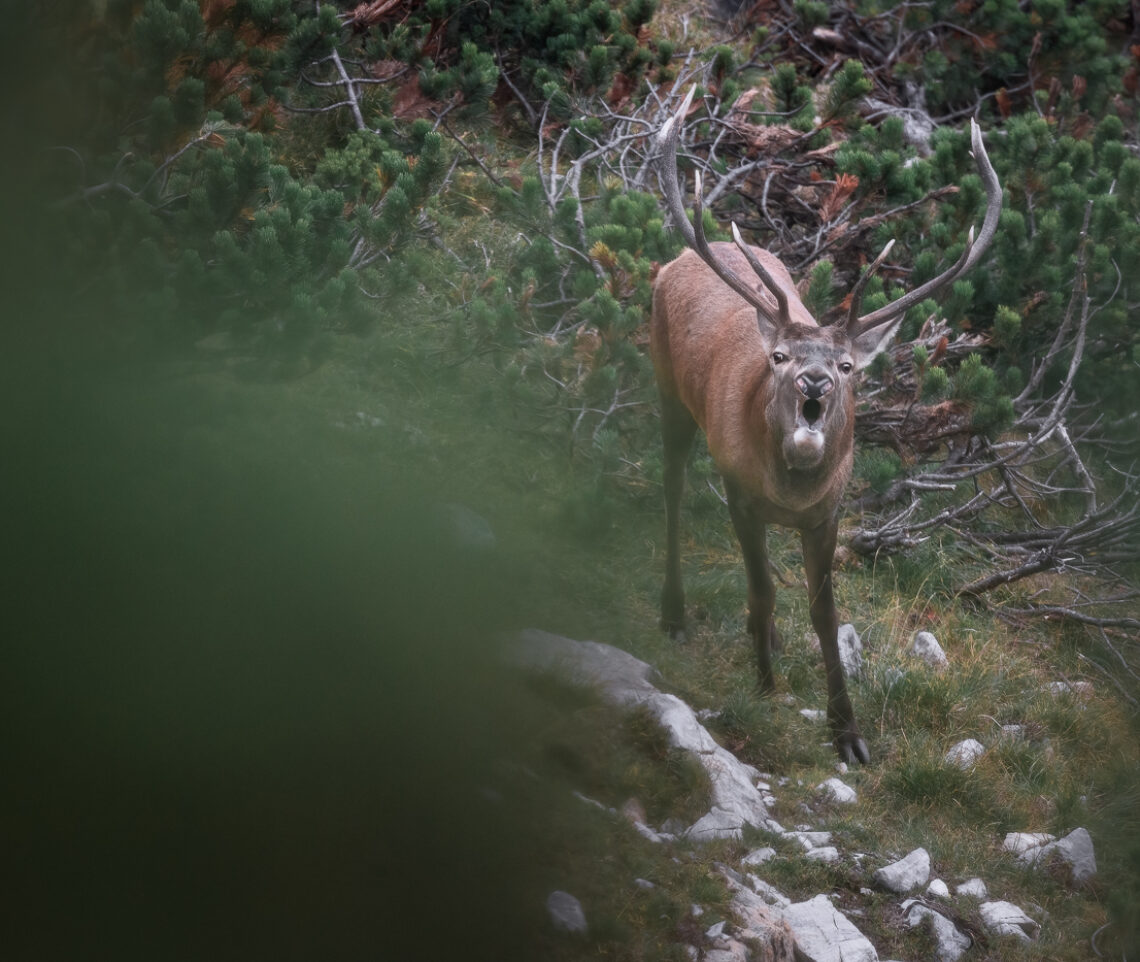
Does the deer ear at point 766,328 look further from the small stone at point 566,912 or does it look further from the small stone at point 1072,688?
the small stone at point 566,912

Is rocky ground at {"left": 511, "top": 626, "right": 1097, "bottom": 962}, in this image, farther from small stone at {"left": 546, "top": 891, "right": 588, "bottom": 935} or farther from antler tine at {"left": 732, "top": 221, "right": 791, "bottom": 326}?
antler tine at {"left": 732, "top": 221, "right": 791, "bottom": 326}

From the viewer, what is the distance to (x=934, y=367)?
6.07 metres

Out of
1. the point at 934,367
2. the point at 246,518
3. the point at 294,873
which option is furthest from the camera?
the point at 934,367

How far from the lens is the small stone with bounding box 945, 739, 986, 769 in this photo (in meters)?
4.76

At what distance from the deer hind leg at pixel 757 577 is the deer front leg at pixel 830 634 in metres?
0.20

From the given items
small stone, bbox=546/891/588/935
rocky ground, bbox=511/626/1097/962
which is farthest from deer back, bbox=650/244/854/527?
small stone, bbox=546/891/588/935

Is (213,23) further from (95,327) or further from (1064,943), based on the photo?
(1064,943)

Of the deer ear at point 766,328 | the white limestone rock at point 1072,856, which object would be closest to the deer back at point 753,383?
the deer ear at point 766,328

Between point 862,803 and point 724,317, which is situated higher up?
point 724,317

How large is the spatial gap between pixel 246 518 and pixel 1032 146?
819 cm

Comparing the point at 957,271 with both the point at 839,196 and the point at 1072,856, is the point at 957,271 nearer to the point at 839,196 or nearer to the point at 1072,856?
the point at 1072,856

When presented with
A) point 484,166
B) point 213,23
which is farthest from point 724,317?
point 213,23

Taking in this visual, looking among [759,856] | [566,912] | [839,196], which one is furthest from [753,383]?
[566,912]

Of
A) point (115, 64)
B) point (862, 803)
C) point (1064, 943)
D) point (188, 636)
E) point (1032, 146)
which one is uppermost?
point (115, 64)
